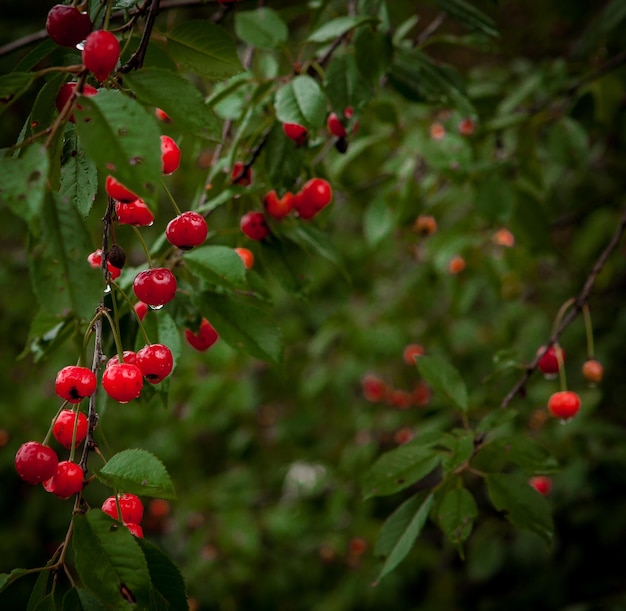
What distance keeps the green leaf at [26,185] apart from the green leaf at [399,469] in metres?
0.83

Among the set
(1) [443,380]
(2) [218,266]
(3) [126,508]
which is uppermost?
(2) [218,266]

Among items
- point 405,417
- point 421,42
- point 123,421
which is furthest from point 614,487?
point 123,421

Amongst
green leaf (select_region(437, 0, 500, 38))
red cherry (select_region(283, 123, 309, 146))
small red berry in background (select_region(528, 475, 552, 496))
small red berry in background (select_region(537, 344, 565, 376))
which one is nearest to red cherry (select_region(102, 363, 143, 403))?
red cherry (select_region(283, 123, 309, 146))

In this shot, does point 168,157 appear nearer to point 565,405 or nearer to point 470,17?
point 470,17

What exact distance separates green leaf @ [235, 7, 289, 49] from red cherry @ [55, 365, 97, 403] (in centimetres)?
83

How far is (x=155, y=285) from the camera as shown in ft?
2.89

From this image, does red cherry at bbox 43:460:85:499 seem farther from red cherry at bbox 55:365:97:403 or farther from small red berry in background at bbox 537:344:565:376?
small red berry in background at bbox 537:344:565:376

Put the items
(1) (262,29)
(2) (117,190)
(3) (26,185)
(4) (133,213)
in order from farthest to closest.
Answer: (1) (262,29) → (4) (133,213) → (2) (117,190) → (3) (26,185)

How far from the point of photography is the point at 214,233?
1269 mm

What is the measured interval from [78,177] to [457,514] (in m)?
0.87

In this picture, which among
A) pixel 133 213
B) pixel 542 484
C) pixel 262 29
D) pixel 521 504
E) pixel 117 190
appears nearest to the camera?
pixel 117 190

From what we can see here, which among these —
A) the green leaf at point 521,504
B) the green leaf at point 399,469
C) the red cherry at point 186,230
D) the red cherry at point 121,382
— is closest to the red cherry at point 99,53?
the red cherry at point 186,230

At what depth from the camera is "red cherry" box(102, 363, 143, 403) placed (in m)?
0.81

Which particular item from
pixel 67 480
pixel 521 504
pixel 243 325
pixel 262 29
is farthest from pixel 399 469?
pixel 262 29
